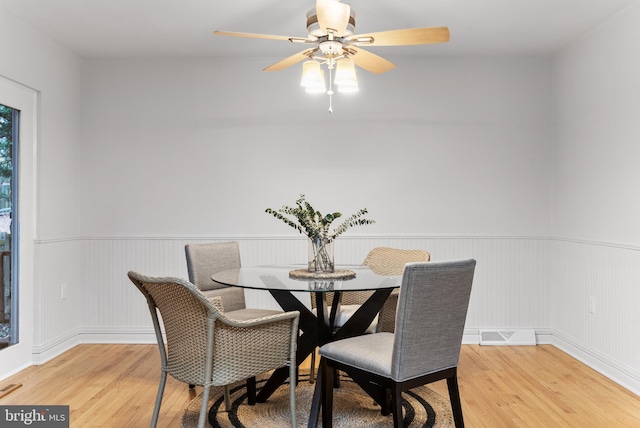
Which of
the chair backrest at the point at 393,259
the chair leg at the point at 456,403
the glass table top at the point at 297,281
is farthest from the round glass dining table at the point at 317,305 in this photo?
the chair leg at the point at 456,403

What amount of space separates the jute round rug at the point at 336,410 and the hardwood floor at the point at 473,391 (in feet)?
0.43

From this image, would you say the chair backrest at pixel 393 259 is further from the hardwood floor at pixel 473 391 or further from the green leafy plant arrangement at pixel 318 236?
the hardwood floor at pixel 473 391

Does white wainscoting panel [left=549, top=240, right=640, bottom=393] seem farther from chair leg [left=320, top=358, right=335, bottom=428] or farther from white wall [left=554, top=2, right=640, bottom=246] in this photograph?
chair leg [left=320, top=358, right=335, bottom=428]

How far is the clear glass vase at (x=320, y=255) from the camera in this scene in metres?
2.91

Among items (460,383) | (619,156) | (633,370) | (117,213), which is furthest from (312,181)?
(633,370)

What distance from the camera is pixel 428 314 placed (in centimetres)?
215

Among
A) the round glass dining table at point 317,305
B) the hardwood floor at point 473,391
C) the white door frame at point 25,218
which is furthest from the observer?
the white door frame at point 25,218

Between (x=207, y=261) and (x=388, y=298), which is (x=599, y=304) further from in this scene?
(x=207, y=261)

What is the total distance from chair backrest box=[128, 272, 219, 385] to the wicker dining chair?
93 centimetres

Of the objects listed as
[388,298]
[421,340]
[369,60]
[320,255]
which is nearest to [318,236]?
[320,255]

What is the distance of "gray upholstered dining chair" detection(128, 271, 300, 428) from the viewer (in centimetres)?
218

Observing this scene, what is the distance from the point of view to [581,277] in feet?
13.0

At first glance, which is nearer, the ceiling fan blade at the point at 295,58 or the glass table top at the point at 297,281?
the glass table top at the point at 297,281

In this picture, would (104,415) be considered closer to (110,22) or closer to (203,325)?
(203,325)
